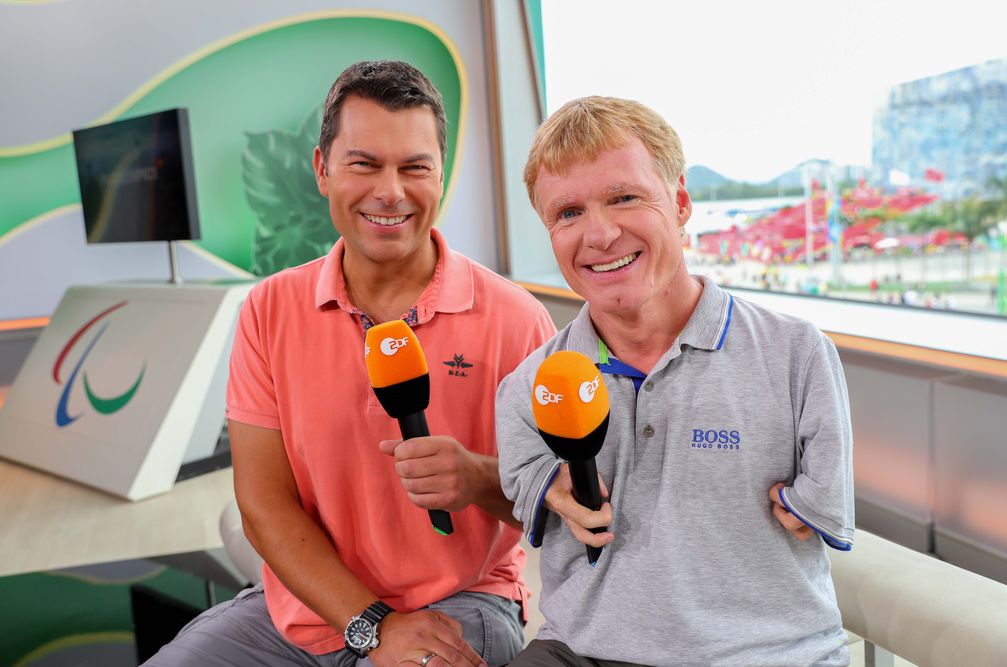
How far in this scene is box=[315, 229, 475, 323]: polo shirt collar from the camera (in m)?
1.59

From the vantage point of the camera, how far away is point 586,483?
107 cm

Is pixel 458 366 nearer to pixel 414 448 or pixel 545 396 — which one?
pixel 414 448

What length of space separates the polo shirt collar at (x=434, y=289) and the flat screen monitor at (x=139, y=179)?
109 inches

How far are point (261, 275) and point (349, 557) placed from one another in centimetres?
434

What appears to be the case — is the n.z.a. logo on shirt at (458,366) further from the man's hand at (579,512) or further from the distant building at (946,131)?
the distant building at (946,131)

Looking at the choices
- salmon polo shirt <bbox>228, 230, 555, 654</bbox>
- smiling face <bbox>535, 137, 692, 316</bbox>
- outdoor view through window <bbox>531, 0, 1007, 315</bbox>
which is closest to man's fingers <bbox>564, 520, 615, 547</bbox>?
smiling face <bbox>535, 137, 692, 316</bbox>

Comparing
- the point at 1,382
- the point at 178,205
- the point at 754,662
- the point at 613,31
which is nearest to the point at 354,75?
the point at 754,662

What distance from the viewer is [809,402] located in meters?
1.15

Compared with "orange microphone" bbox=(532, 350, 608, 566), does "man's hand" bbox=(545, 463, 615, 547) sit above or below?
below

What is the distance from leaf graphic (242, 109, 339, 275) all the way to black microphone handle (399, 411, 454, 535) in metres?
4.51

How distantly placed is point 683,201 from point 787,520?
1.68 feet

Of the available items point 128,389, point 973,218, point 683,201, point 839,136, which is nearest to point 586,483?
point 683,201

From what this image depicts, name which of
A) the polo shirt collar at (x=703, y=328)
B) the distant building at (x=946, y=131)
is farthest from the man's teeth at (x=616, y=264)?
the distant building at (x=946, y=131)

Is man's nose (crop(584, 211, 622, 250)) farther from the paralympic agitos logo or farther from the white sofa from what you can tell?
the paralympic agitos logo
